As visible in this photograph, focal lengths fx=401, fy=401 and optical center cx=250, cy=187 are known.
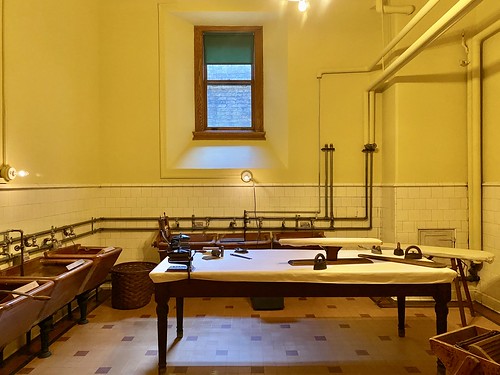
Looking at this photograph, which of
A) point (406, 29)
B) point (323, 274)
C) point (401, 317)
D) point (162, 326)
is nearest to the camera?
point (323, 274)

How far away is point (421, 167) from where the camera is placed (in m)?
5.08

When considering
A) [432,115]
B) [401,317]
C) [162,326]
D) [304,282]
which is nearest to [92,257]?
[162,326]

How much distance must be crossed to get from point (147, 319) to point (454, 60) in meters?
4.83

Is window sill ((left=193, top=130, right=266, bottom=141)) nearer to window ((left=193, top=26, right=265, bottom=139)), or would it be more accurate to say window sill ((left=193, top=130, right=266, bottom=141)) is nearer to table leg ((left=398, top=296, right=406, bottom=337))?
window ((left=193, top=26, right=265, bottom=139))

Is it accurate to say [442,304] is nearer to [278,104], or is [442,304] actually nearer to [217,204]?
[217,204]

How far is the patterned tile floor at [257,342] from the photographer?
10.9ft

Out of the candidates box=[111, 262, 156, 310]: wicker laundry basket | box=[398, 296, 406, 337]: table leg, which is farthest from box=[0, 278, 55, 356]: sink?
box=[398, 296, 406, 337]: table leg

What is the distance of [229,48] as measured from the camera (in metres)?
6.23

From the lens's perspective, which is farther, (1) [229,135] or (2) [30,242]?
(1) [229,135]

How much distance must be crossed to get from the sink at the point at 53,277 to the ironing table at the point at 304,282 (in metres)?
0.88

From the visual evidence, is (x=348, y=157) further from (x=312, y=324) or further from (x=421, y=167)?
(x=312, y=324)

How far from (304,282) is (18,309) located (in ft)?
6.42

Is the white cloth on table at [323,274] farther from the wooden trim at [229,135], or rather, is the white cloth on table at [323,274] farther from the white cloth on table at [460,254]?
the wooden trim at [229,135]

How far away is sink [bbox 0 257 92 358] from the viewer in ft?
10.6
